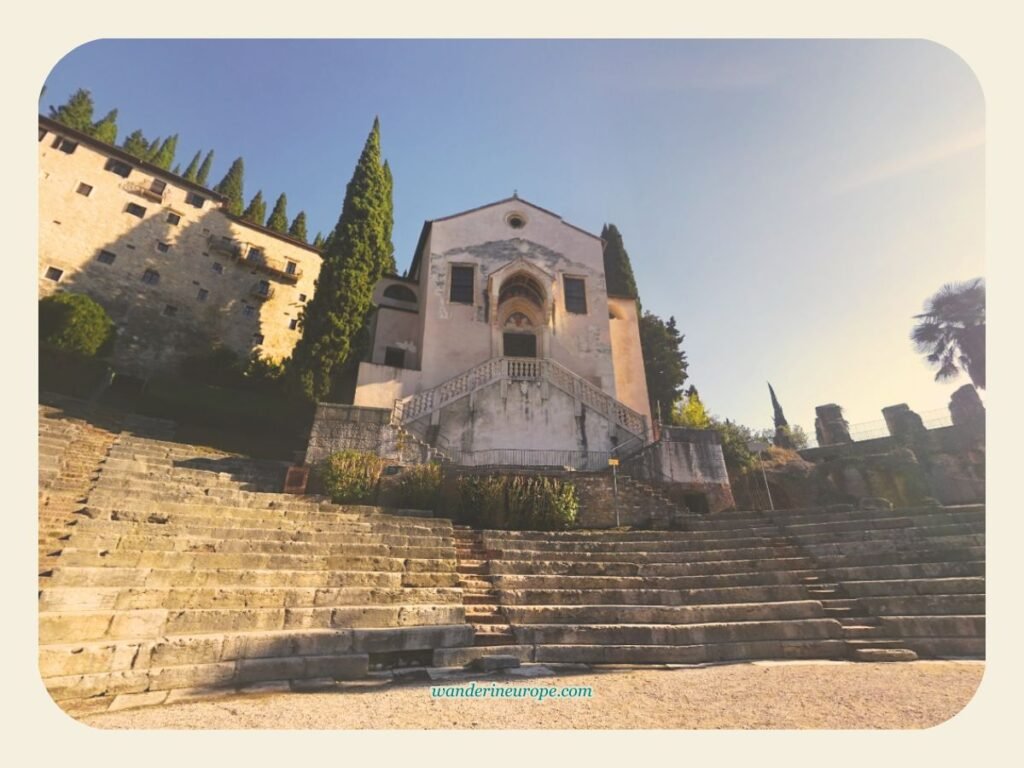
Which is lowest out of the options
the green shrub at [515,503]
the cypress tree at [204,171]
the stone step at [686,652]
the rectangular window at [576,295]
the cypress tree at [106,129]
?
the stone step at [686,652]

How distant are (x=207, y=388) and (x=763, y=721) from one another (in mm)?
18524

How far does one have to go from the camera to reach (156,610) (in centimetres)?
454

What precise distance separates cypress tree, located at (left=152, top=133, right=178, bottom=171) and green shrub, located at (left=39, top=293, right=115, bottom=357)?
24.7m

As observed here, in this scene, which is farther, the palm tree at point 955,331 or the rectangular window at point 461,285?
the rectangular window at point 461,285

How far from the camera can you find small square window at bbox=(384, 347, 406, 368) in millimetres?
17641

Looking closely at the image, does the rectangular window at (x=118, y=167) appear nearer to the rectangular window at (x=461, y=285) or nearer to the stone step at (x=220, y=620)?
the rectangular window at (x=461, y=285)

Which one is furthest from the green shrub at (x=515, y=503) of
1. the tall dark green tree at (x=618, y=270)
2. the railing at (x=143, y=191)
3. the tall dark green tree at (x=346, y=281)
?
the railing at (x=143, y=191)

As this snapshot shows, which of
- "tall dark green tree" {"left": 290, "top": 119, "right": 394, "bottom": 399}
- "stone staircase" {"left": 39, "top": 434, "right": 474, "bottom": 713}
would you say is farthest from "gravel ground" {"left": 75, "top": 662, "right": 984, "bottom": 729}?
"tall dark green tree" {"left": 290, "top": 119, "right": 394, "bottom": 399}

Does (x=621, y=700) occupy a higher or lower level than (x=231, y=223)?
lower

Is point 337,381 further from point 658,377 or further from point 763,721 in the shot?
point 658,377

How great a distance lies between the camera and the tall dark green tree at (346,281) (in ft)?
46.9

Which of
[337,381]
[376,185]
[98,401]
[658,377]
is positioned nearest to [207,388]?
[98,401]

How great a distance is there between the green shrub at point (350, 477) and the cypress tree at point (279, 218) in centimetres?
2837

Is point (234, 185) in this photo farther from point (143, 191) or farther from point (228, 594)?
point (228, 594)
